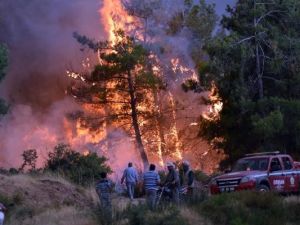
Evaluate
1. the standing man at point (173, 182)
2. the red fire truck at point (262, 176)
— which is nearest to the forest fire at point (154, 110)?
the red fire truck at point (262, 176)

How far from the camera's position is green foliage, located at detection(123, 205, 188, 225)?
17.1 m

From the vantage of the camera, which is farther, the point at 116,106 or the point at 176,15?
the point at 176,15

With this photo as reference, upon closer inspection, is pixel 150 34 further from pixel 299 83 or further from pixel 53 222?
pixel 53 222

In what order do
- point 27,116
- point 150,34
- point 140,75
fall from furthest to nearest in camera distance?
point 27,116
point 150,34
point 140,75

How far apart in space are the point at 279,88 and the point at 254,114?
211 cm

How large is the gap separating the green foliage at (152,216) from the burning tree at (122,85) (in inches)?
842

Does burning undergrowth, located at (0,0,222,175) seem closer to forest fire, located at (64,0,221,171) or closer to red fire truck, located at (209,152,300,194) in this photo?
forest fire, located at (64,0,221,171)

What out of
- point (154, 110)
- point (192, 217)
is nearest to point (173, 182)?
point (192, 217)

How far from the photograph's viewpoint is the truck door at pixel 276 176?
79.2 ft

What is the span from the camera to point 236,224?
1786 cm

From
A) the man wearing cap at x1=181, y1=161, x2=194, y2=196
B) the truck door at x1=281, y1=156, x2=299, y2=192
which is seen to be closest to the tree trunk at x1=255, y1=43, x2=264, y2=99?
the truck door at x1=281, y1=156, x2=299, y2=192

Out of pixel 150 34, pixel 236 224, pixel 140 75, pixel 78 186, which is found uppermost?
pixel 150 34

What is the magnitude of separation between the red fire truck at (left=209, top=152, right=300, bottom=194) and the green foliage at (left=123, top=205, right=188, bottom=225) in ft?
19.7

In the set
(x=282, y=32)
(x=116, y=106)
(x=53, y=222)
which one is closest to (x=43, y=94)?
(x=116, y=106)
